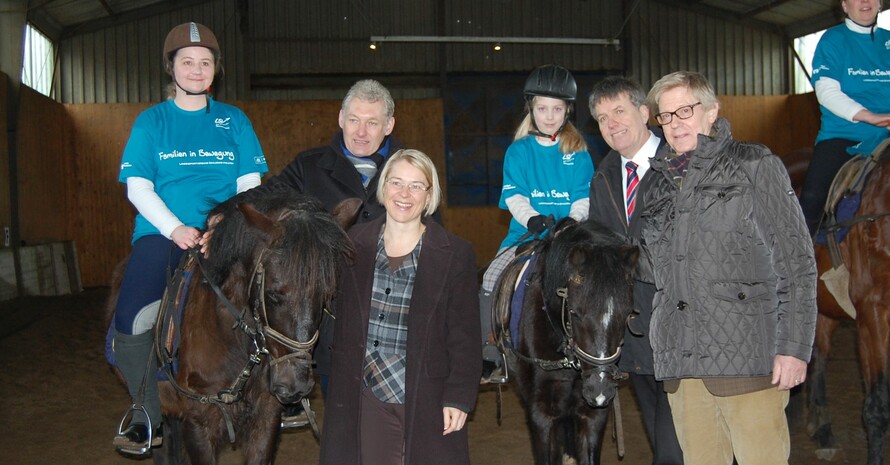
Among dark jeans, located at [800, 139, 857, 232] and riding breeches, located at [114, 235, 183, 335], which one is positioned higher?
dark jeans, located at [800, 139, 857, 232]

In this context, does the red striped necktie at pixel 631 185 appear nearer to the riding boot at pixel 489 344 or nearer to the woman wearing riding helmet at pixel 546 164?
the woman wearing riding helmet at pixel 546 164

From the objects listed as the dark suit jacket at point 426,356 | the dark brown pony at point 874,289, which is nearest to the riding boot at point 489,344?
the dark suit jacket at point 426,356

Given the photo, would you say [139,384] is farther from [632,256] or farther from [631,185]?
[631,185]

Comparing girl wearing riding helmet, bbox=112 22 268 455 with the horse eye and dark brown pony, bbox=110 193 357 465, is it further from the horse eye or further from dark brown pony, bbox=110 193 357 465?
the horse eye

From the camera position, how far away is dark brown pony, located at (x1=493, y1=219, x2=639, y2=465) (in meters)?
3.09

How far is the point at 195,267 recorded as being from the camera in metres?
3.29

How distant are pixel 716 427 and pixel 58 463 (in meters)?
4.43

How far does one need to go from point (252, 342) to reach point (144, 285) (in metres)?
0.69

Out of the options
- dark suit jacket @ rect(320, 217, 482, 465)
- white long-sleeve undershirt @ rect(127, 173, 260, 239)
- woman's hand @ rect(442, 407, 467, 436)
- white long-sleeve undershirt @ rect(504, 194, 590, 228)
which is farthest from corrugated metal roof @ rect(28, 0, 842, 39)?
woman's hand @ rect(442, 407, 467, 436)

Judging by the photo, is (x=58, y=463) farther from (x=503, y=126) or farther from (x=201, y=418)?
(x=503, y=126)

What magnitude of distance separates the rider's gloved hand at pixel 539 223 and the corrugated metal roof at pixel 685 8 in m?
14.2

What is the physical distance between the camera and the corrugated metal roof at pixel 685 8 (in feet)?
51.9

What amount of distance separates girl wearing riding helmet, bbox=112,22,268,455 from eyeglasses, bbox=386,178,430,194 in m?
0.97

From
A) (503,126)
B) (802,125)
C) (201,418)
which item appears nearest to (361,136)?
(201,418)
